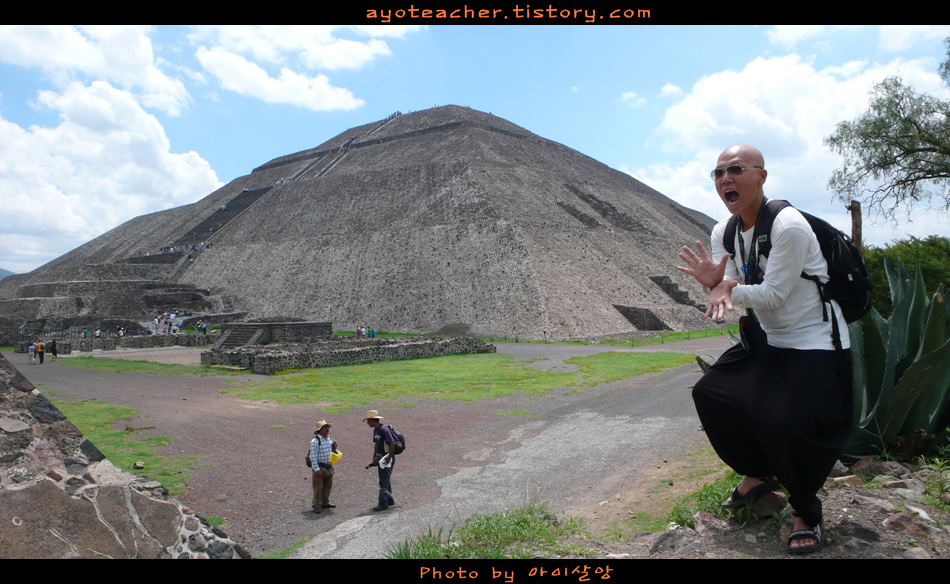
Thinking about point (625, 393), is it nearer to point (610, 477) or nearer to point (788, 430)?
point (610, 477)

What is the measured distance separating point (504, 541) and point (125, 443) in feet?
25.6

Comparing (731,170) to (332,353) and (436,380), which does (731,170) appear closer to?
(436,380)

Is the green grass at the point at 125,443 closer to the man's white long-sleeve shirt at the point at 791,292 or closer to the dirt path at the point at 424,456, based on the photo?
the dirt path at the point at 424,456

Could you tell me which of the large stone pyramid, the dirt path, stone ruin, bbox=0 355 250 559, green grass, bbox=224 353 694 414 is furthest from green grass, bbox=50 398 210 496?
the large stone pyramid

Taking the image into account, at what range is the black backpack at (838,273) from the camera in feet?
9.20

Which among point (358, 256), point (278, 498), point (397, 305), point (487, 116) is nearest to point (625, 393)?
point (278, 498)

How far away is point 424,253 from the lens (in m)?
38.7

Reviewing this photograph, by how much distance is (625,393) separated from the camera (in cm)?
1277

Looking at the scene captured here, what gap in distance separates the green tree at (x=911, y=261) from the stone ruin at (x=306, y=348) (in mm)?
13844

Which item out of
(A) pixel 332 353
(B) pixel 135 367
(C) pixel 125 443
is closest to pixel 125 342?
(B) pixel 135 367

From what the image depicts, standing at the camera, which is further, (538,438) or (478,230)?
(478,230)

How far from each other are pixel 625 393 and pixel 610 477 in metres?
6.50

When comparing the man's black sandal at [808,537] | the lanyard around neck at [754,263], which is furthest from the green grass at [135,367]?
the man's black sandal at [808,537]

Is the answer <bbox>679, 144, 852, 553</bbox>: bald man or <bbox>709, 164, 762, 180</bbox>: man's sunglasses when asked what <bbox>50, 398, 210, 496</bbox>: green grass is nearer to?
<bbox>679, 144, 852, 553</bbox>: bald man
